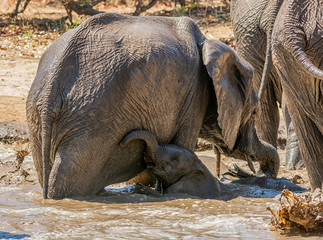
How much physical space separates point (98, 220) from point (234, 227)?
806 millimetres

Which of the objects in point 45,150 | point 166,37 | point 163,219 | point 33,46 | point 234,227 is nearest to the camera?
point 234,227

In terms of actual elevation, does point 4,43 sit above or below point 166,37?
below

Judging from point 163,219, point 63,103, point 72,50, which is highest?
point 72,50

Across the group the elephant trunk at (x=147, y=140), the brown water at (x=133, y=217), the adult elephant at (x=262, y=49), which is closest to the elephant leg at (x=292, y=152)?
the adult elephant at (x=262, y=49)

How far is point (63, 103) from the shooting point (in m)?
4.79

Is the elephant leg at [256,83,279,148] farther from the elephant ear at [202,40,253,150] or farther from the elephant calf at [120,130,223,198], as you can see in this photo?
the elephant calf at [120,130,223,198]

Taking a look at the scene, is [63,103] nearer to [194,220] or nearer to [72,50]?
[72,50]

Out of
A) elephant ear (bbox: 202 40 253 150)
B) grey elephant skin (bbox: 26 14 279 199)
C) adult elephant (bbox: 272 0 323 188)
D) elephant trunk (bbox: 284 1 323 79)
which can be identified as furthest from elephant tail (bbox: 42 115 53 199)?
elephant trunk (bbox: 284 1 323 79)

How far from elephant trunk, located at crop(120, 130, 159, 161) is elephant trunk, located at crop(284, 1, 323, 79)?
133 cm

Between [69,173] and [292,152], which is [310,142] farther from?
[292,152]

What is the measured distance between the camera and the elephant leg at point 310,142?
4480 mm

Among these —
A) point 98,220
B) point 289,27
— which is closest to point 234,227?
point 98,220

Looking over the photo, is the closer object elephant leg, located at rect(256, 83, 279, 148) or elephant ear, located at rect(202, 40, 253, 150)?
elephant ear, located at rect(202, 40, 253, 150)

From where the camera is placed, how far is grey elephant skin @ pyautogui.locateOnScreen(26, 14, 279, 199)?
189 inches
